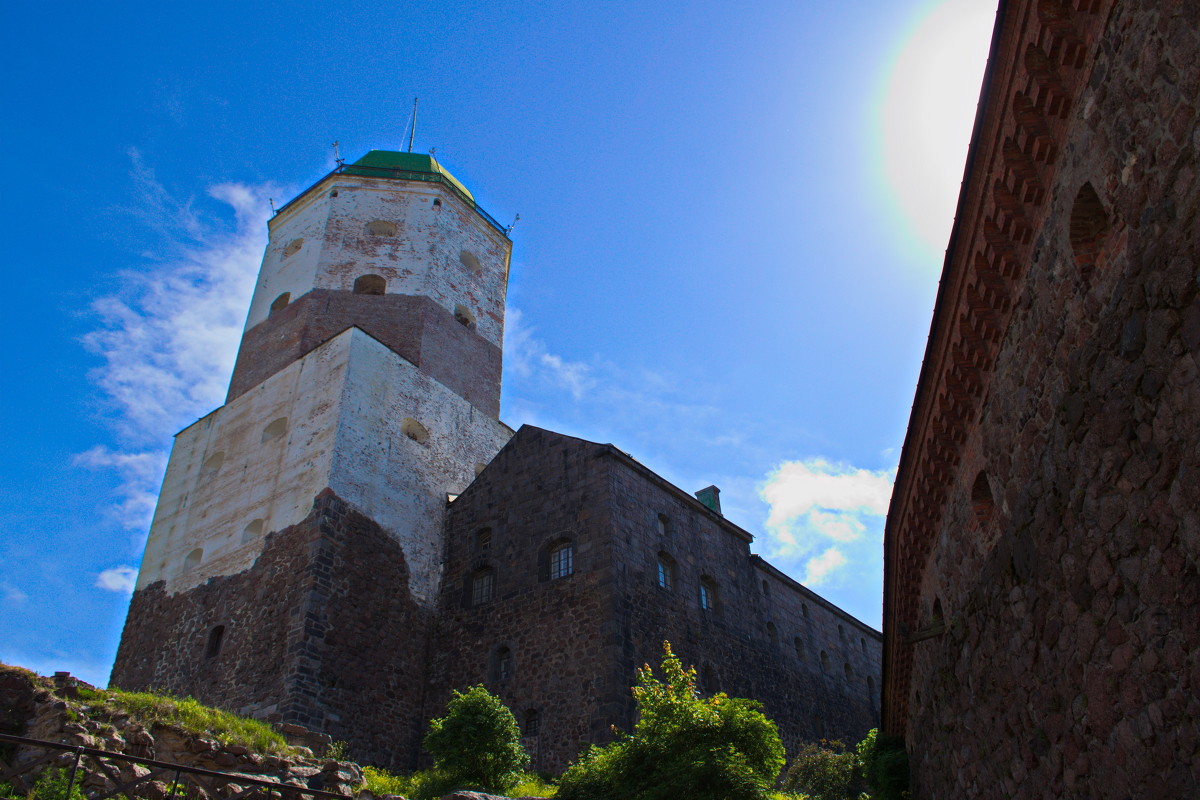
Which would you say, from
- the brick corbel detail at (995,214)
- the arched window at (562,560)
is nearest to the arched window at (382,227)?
the arched window at (562,560)

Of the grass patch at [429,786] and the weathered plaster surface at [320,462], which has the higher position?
the weathered plaster surface at [320,462]

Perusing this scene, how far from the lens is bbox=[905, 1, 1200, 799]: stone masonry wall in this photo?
15.0ft

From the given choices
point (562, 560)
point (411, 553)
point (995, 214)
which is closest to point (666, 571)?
point (562, 560)

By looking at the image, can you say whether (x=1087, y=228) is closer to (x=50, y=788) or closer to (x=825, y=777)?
(x=50, y=788)

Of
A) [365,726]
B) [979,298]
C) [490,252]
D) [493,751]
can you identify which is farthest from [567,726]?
[490,252]

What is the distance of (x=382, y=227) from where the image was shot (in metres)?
26.8

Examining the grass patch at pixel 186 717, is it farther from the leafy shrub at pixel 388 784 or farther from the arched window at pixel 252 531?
the arched window at pixel 252 531

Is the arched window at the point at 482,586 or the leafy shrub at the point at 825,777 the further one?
the arched window at the point at 482,586

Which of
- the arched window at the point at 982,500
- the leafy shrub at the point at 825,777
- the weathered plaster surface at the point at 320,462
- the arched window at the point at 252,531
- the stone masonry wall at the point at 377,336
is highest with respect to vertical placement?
the stone masonry wall at the point at 377,336

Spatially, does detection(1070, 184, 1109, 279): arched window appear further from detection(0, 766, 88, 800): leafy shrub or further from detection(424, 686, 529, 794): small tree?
detection(424, 686, 529, 794): small tree

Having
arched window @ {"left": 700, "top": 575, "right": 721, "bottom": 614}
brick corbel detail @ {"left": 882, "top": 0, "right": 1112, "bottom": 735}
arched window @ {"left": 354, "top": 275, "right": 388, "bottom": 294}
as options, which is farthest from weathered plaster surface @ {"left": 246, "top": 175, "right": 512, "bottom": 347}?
brick corbel detail @ {"left": 882, "top": 0, "right": 1112, "bottom": 735}

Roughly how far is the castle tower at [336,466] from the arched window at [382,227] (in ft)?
0.12

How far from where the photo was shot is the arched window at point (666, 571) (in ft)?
64.0

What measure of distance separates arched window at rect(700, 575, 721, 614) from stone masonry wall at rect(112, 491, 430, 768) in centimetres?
683
